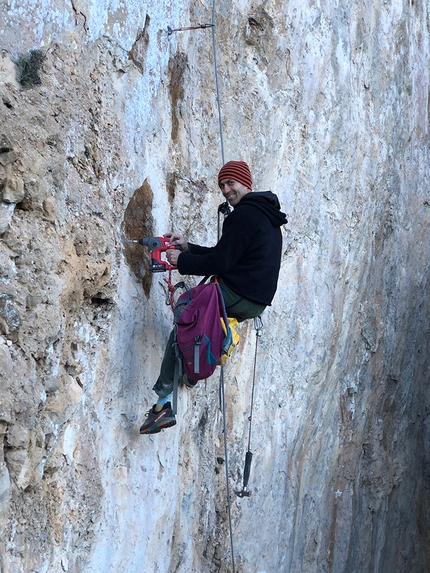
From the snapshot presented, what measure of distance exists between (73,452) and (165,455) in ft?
3.85

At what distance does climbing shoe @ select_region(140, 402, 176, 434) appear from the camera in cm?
473

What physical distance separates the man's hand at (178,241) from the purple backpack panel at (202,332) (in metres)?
0.33

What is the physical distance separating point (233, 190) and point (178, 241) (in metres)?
0.49

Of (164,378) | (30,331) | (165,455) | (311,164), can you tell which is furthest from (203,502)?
(311,164)

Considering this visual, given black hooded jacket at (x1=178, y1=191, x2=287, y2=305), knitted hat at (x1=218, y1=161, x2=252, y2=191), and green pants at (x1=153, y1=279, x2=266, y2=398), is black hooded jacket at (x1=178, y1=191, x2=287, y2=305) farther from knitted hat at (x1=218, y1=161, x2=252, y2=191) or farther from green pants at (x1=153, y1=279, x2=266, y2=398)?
knitted hat at (x1=218, y1=161, x2=252, y2=191)

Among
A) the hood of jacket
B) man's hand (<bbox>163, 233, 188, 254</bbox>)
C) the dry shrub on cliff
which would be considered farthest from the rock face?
the hood of jacket

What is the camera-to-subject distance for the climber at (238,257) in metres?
4.53

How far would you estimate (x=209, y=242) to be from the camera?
6.27 meters

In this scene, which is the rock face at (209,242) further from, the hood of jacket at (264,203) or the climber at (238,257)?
the hood of jacket at (264,203)

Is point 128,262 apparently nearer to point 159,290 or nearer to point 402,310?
point 159,290

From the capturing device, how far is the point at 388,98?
9648 millimetres

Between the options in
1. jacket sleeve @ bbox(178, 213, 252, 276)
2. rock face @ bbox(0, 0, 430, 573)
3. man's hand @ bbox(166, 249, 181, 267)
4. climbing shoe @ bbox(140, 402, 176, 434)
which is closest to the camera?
rock face @ bbox(0, 0, 430, 573)

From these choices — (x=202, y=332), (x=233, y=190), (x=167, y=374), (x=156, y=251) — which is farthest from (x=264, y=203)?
(x=167, y=374)

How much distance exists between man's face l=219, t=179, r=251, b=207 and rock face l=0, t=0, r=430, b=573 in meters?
0.73
